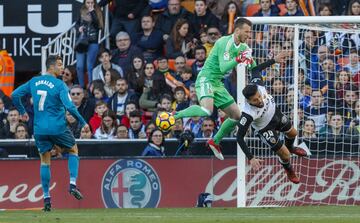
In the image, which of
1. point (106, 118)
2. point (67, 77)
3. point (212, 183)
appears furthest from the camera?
point (67, 77)

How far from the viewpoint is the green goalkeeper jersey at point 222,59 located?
17.5 meters

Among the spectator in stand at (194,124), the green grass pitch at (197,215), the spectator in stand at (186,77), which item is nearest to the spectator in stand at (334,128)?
the spectator in stand at (194,124)

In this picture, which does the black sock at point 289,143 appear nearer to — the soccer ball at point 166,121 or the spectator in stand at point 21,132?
the soccer ball at point 166,121

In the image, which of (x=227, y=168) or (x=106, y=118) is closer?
(x=227, y=168)

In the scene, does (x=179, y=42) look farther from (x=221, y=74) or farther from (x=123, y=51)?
(x=221, y=74)

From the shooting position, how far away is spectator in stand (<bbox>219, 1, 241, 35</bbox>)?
2267 centimetres

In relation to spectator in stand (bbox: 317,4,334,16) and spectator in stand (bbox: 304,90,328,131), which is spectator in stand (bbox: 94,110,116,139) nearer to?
spectator in stand (bbox: 304,90,328,131)

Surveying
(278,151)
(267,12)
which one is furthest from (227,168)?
(267,12)

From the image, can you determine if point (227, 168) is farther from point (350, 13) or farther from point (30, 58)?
point (30, 58)

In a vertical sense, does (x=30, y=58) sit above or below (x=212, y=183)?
above

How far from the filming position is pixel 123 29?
77.4ft

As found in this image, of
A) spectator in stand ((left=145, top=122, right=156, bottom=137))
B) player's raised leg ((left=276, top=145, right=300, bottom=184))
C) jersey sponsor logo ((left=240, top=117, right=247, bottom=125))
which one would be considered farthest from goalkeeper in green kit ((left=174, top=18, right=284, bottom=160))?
spectator in stand ((left=145, top=122, right=156, bottom=137))

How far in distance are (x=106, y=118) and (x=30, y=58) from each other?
127 inches

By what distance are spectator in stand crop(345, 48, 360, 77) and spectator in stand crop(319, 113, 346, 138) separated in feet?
A: 2.82
